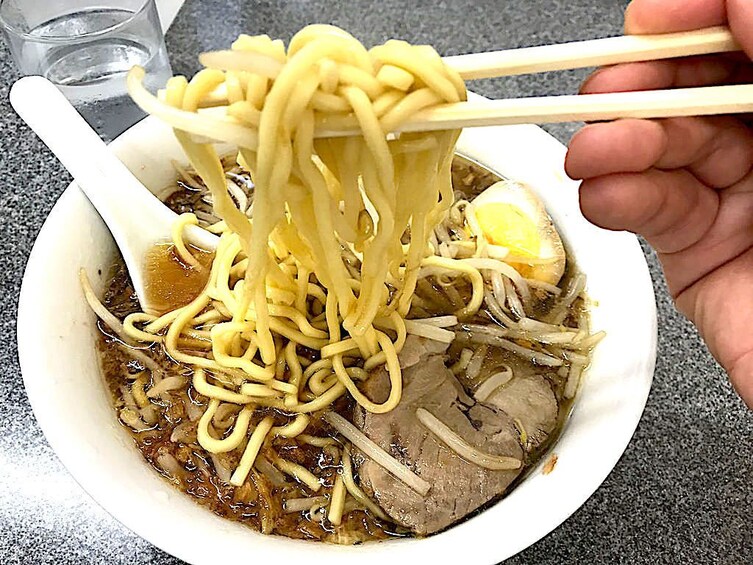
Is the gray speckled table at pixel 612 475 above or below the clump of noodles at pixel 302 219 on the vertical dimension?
below

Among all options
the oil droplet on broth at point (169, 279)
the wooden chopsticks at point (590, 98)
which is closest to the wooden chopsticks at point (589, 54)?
the wooden chopsticks at point (590, 98)

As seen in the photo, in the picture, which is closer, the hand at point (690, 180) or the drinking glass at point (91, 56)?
the hand at point (690, 180)

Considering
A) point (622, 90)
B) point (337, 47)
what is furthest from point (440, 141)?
point (622, 90)

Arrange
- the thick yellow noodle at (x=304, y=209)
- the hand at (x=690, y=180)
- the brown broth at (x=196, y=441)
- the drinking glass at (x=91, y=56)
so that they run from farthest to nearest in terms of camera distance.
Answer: the drinking glass at (x=91, y=56), the brown broth at (x=196, y=441), the hand at (x=690, y=180), the thick yellow noodle at (x=304, y=209)

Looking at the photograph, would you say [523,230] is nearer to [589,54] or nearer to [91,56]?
[589,54]

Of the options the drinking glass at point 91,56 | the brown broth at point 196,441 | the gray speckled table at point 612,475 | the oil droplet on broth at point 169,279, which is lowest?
the gray speckled table at point 612,475

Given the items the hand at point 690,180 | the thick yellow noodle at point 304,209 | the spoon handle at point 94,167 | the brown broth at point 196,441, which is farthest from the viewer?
the spoon handle at point 94,167

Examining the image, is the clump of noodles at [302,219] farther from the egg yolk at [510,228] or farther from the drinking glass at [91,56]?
the drinking glass at [91,56]
